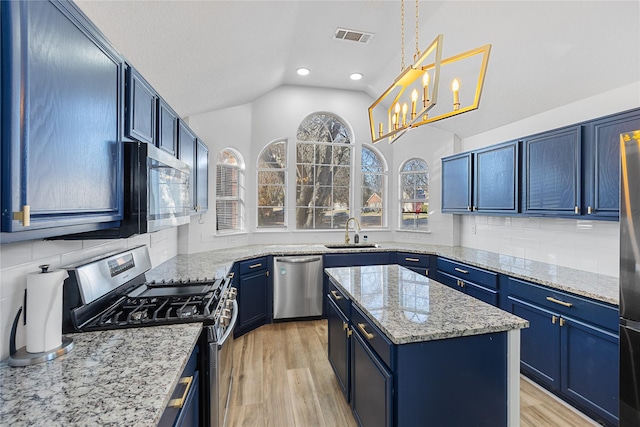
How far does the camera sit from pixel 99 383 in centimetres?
97

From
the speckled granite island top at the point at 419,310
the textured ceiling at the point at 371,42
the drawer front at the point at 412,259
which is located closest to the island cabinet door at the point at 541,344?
the speckled granite island top at the point at 419,310

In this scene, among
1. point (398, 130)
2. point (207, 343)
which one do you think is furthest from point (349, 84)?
point (207, 343)

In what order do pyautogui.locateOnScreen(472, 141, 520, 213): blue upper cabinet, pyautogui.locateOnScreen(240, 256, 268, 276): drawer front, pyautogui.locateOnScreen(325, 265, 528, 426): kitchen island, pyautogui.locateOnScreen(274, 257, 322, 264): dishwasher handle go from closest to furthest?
1. pyautogui.locateOnScreen(325, 265, 528, 426): kitchen island
2. pyautogui.locateOnScreen(472, 141, 520, 213): blue upper cabinet
3. pyautogui.locateOnScreen(240, 256, 268, 276): drawer front
4. pyautogui.locateOnScreen(274, 257, 322, 264): dishwasher handle

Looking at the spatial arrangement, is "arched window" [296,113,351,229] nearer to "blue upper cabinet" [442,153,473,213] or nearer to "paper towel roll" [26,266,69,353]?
"blue upper cabinet" [442,153,473,213]

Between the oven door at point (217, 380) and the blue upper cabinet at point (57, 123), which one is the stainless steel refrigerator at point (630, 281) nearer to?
the oven door at point (217, 380)

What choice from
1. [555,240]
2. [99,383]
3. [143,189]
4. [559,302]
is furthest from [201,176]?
[555,240]

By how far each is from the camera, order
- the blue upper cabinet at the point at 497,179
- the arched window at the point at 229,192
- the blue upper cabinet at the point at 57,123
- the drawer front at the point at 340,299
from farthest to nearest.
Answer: the arched window at the point at 229,192
the blue upper cabinet at the point at 497,179
the drawer front at the point at 340,299
the blue upper cabinet at the point at 57,123

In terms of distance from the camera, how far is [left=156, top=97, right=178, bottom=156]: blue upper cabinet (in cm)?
201

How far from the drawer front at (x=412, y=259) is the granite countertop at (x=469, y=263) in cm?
6

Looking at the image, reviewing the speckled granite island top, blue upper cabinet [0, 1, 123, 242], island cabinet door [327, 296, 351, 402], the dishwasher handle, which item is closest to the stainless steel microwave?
blue upper cabinet [0, 1, 123, 242]

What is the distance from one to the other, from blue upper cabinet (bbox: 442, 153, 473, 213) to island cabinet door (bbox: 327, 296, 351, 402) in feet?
7.69

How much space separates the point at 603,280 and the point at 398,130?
200 centimetres

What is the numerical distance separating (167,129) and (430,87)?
2960 millimetres

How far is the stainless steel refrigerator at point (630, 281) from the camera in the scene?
4.98 ft
